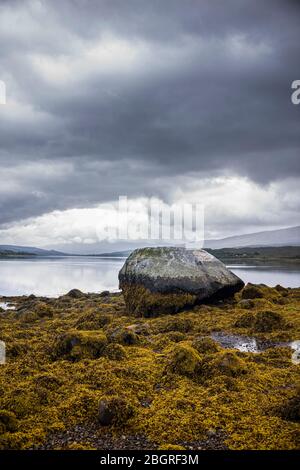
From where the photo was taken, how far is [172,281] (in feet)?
55.5

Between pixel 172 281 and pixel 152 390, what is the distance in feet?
30.5

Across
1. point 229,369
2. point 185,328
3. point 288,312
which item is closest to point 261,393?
point 229,369

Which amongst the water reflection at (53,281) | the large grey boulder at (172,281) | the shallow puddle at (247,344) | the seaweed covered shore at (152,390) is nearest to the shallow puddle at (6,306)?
the water reflection at (53,281)

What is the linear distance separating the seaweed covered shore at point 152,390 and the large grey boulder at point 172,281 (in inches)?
132

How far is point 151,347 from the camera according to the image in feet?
37.0

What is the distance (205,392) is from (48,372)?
3741 mm

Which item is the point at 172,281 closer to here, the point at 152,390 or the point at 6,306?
the point at 152,390

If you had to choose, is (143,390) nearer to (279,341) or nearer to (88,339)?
(88,339)

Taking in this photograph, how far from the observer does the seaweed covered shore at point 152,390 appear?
576 centimetres

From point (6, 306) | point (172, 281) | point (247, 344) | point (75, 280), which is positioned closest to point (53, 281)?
point (75, 280)

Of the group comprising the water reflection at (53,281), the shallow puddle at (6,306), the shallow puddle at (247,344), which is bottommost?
the water reflection at (53,281)

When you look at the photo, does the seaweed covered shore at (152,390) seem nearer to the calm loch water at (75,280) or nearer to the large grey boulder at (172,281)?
the large grey boulder at (172,281)

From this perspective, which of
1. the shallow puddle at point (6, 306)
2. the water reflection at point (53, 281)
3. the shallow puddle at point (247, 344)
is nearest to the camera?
the shallow puddle at point (247, 344)

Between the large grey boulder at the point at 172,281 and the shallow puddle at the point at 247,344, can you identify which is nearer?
the shallow puddle at the point at 247,344
